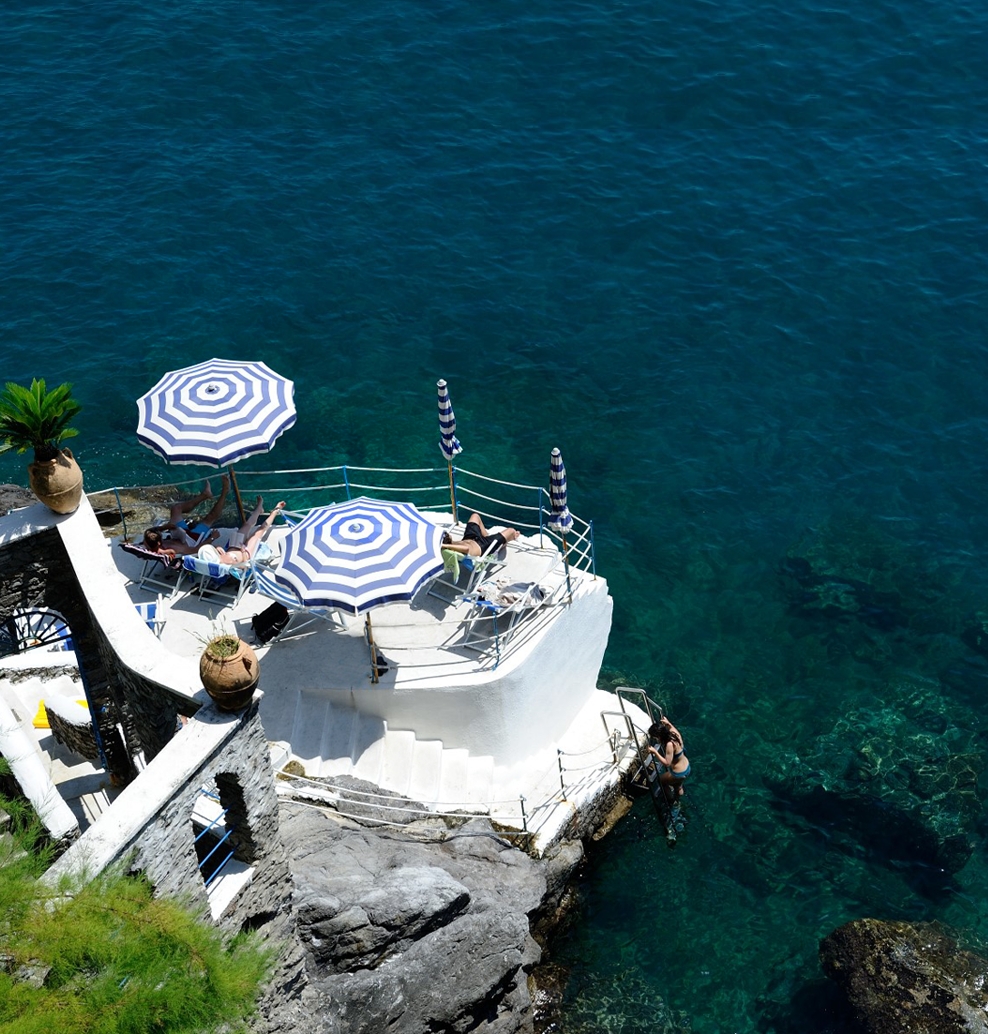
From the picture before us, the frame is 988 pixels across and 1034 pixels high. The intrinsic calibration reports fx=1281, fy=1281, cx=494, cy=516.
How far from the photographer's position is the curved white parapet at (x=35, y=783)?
61.4 ft

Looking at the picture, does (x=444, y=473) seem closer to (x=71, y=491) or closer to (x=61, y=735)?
(x=61, y=735)

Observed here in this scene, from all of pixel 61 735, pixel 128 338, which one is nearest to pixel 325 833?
pixel 61 735

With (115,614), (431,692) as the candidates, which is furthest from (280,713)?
(115,614)

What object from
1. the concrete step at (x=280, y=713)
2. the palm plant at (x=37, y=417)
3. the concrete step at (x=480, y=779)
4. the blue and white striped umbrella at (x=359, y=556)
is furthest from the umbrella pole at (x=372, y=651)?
the palm plant at (x=37, y=417)

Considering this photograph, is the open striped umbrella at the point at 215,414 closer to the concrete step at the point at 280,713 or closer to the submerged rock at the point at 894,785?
the concrete step at the point at 280,713

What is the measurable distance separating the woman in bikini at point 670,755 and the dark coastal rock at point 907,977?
4216mm

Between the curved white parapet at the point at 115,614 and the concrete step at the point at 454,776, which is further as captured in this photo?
the concrete step at the point at 454,776

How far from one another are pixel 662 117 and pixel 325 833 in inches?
1232

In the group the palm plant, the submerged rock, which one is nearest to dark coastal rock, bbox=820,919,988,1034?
the submerged rock

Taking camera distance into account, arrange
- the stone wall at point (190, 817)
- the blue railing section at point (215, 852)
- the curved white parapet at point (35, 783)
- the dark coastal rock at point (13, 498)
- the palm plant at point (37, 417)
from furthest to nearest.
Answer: the dark coastal rock at point (13, 498), the palm plant at point (37, 417), the curved white parapet at point (35, 783), the blue railing section at point (215, 852), the stone wall at point (190, 817)

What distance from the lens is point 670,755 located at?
2650 cm

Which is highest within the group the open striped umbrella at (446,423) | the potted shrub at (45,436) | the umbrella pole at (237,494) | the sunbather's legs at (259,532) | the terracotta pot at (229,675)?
the potted shrub at (45,436)

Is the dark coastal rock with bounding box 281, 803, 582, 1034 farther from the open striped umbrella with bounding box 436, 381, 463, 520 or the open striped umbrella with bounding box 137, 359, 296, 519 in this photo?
the open striped umbrella with bounding box 436, 381, 463, 520

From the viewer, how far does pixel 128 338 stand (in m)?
37.9
